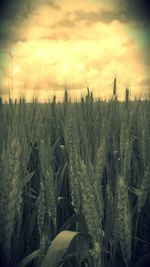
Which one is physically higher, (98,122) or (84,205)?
(98,122)

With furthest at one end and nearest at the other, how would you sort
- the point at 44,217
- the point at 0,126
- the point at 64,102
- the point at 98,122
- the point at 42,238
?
the point at 64,102
the point at 98,122
the point at 0,126
the point at 44,217
the point at 42,238

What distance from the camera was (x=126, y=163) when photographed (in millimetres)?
1148

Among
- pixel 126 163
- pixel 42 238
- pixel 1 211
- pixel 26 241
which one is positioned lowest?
pixel 26 241

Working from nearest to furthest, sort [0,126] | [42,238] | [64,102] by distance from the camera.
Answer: [42,238] < [0,126] < [64,102]

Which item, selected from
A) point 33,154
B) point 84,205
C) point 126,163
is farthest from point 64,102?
point 84,205

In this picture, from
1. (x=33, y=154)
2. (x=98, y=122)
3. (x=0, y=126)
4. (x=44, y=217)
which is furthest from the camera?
(x=33, y=154)

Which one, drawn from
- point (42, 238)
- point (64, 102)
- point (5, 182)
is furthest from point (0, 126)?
point (64, 102)

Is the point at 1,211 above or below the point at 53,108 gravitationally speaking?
below

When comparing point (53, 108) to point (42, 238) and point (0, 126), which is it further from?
point (42, 238)

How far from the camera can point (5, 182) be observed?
1.05 meters

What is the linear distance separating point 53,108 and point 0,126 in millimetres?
946

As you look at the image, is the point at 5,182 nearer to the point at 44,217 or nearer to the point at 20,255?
the point at 44,217

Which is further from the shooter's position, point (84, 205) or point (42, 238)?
point (42, 238)

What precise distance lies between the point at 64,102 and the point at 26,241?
1051 millimetres
